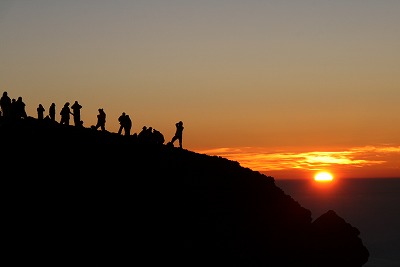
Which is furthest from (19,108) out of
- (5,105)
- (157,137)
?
(157,137)

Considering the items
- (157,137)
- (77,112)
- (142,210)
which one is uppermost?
(77,112)

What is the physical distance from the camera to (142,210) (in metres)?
46.7

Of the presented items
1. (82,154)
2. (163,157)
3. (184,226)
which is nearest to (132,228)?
(184,226)

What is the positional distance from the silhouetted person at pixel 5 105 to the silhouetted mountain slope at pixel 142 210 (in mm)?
1436

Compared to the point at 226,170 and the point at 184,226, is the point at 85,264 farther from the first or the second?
the point at 226,170

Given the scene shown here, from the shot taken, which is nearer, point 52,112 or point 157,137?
point 52,112

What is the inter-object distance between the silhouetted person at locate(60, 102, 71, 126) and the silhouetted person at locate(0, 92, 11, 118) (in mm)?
5001

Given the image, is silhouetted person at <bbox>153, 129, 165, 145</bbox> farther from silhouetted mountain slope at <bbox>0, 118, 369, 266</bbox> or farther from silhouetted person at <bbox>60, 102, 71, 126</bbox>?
silhouetted person at <bbox>60, 102, 71, 126</bbox>

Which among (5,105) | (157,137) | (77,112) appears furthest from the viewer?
(157,137)

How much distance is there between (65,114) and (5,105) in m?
5.57

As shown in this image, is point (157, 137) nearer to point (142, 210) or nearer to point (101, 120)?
point (101, 120)

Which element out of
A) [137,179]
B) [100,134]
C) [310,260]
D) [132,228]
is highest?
[100,134]

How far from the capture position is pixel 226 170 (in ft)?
194

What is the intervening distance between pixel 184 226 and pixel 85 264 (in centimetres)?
992
